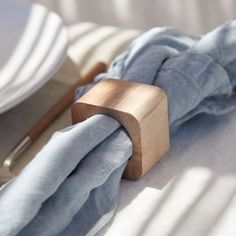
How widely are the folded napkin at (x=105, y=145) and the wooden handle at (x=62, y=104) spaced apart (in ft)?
0.10

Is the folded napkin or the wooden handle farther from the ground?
the folded napkin

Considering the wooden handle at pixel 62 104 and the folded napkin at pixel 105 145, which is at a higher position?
the folded napkin at pixel 105 145

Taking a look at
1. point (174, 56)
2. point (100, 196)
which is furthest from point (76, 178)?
point (174, 56)

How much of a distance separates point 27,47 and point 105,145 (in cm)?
21

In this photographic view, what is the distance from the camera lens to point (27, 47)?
0.65 meters

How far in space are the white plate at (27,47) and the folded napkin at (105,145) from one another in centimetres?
4

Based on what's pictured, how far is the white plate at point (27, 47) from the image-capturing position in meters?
0.56

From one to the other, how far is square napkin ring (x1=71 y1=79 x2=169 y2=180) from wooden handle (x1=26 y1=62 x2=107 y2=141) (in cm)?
6

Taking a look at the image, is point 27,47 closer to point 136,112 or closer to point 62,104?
point 62,104

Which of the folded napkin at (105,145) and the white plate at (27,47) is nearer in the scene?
the folded napkin at (105,145)

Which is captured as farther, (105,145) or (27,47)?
(27,47)

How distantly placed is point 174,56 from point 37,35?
166 mm

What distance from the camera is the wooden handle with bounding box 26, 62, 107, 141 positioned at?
0.56 m

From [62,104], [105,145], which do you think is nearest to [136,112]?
[105,145]
